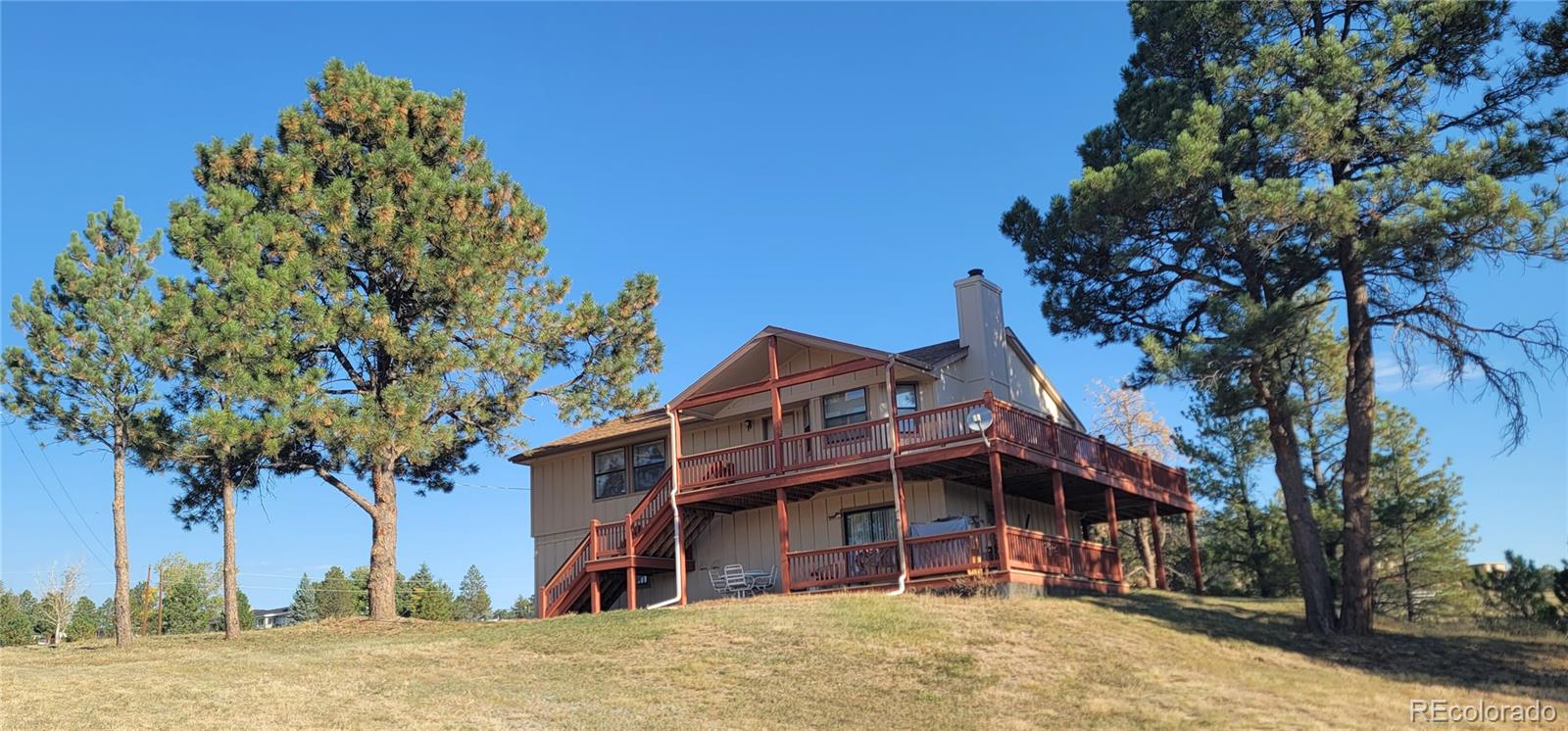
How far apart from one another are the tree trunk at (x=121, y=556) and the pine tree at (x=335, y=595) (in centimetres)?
3665

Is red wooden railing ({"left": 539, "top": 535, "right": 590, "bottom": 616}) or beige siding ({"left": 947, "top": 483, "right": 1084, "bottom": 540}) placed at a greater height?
beige siding ({"left": 947, "top": 483, "right": 1084, "bottom": 540})

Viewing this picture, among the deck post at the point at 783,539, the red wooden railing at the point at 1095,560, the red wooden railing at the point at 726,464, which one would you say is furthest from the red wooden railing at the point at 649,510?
the red wooden railing at the point at 1095,560

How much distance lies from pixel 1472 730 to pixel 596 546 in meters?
17.3

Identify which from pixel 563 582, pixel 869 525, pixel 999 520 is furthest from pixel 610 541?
pixel 999 520

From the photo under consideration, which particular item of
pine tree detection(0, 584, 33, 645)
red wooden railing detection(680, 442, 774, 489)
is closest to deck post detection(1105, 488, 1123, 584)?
red wooden railing detection(680, 442, 774, 489)

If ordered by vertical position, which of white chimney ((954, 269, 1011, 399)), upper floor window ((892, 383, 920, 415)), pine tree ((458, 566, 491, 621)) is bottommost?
pine tree ((458, 566, 491, 621))

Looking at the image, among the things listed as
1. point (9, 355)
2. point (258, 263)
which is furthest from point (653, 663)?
point (9, 355)

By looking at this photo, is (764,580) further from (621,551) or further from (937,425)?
(937,425)

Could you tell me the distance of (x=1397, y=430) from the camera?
102ft

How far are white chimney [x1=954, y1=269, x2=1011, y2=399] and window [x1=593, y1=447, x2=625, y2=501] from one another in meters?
8.63

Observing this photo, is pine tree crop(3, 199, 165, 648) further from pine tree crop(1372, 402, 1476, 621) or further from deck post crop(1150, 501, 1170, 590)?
pine tree crop(1372, 402, 1476, 621)

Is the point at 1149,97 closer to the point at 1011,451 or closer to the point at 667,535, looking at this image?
the point at 1011,451
